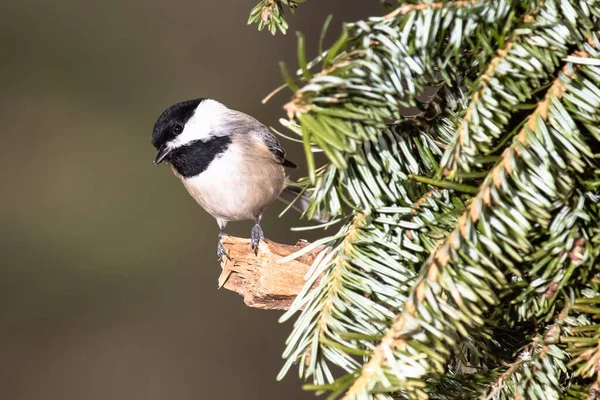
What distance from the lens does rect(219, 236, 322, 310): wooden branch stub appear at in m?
0.69

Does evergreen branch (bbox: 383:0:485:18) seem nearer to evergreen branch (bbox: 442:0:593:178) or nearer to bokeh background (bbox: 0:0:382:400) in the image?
evergreen branch (bbox: 442:0:593:178)

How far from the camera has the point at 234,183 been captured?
1084mm

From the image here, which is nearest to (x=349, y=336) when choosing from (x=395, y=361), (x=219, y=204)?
(x=395, y=361)

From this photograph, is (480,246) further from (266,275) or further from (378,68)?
(266,275)

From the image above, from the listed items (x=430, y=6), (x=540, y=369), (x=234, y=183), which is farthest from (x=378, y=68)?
(x=234, y=183)

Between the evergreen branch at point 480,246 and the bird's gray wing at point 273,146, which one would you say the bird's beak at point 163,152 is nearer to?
the bird's gray wing at point 273,146

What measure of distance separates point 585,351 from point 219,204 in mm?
820

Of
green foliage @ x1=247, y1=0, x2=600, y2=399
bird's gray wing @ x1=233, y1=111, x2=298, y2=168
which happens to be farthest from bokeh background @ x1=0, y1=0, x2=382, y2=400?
green foliage @ x1=247, y1=0, x2=600, y2=399

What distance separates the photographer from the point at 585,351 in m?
0.35

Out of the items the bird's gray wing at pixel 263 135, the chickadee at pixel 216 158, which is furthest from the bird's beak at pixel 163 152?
the bird's gray wing at pixel 263 135

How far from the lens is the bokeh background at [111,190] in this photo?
1.87 meters

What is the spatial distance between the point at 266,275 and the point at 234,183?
41 centimetres

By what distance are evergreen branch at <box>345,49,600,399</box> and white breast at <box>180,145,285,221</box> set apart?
77cm

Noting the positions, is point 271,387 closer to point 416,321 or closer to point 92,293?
point 92,293
